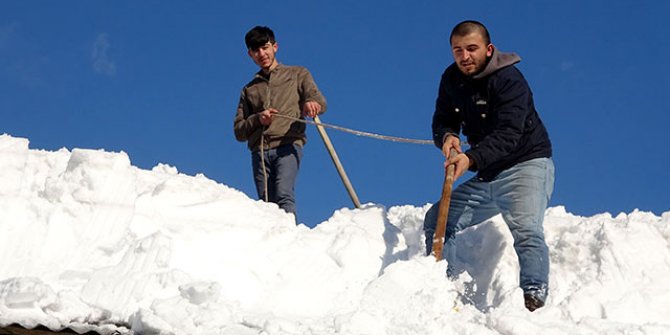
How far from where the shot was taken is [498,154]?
4543 mm

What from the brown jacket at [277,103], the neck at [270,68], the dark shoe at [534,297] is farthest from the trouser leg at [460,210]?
the neck at [270,68]

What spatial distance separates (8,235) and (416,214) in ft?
9.21

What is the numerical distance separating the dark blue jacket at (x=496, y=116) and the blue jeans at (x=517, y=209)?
0.27 ft

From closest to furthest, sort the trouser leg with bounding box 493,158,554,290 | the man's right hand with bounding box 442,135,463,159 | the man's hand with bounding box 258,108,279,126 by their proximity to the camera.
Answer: the trouser leg with bounding box 493,158,554,290
the man's right hand with bounding box 442,135,463,159
the man's hand with bounding box 258,108,279,126

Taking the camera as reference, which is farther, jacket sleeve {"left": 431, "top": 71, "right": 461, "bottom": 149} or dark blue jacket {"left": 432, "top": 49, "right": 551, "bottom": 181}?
jacket sleeve {"left": 431, "top": 71, "right": 461, "bottom": 149}

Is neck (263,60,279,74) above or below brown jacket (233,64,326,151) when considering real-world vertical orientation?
above

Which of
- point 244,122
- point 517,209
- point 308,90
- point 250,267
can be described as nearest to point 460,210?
point 517,209

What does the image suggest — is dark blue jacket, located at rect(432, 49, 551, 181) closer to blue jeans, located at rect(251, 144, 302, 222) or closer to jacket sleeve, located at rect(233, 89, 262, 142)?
blue jeans, located at rect(251, 144, 302, 222)

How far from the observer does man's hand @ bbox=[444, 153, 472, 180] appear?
450cm

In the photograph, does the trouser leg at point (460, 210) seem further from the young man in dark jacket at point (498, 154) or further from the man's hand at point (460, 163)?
the man's hand at point (460, 163)

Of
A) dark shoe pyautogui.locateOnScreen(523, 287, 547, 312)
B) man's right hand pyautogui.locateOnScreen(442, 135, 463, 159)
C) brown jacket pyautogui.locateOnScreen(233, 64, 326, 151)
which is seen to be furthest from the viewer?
brown jacket pyautogui.locateOnScreen(233, 64, 326, 151)

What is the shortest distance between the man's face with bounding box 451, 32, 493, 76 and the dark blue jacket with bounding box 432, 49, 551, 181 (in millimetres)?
52

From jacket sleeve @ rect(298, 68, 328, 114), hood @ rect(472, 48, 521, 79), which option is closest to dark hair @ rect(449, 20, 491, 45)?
hood @ rect(472, 48, 521, 79)

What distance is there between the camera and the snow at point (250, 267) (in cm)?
379
